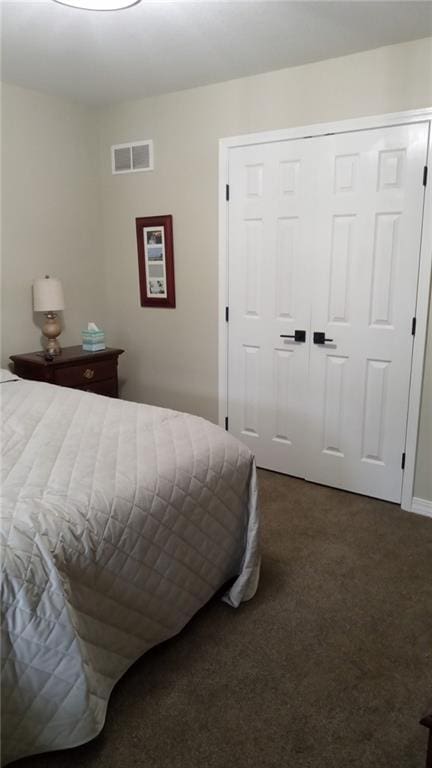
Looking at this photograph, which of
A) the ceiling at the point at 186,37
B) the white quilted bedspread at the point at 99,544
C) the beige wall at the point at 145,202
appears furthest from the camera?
the beige wall at the point at 145,202

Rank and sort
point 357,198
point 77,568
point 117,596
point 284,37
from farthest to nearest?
point 357,198 → point 284,37 → point 117,596 → point 77,568

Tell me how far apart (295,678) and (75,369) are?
2.29 meters

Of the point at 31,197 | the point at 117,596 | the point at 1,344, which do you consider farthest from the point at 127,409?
the point at 31,197

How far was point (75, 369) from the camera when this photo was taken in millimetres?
3371

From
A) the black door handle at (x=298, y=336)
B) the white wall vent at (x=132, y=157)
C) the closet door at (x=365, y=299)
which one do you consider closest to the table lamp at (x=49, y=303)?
the white wall vent at (x=132, y=157)

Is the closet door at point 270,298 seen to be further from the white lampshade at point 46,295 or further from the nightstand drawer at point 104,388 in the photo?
the white lampshade at point 46,295

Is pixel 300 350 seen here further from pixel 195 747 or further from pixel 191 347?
pixel 195 747

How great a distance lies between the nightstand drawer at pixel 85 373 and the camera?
329 centimetres

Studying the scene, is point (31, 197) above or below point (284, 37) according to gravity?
below

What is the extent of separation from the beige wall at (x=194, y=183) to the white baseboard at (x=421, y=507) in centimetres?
6

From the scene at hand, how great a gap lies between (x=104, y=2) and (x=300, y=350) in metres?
2.01

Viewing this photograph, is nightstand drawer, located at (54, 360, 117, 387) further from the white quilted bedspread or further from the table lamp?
the white quilted bedspread

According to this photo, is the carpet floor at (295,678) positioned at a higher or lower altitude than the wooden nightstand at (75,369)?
lower

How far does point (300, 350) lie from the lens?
10.5 ft
